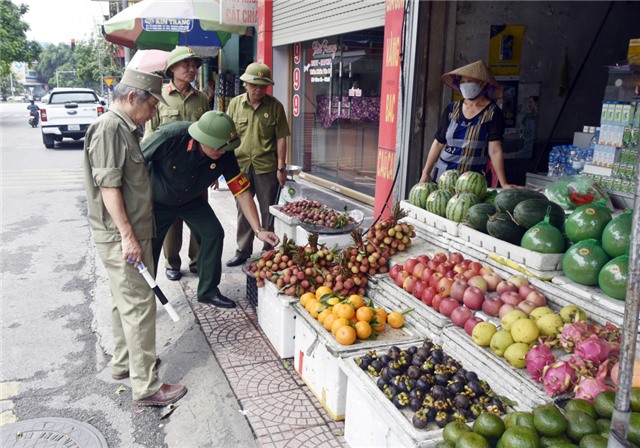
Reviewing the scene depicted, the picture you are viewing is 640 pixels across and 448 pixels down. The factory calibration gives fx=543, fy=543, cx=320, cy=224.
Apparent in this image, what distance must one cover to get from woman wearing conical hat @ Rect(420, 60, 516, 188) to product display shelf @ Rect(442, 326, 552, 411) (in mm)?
1944

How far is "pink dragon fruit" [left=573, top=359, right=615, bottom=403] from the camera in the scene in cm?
249

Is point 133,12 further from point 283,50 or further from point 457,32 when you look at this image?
point 457,32

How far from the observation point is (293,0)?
9.20 m

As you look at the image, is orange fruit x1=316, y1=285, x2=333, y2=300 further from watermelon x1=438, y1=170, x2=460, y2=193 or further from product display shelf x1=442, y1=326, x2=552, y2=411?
watermelon x1=438, y1=170, x2=460, y2=193

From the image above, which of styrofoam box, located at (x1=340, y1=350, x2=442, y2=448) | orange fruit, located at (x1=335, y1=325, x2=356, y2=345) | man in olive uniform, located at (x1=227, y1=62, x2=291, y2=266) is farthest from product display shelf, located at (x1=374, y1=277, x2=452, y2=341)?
man in olive uniform, located at (x1=227, y1=62, x2=291, y2=266)

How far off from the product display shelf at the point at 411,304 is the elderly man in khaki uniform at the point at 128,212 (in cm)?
169

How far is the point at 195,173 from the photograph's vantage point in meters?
4.54

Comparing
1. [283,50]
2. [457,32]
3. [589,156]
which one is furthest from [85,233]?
[589,156]

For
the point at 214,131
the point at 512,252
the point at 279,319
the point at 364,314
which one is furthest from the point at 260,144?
the point at 512,252

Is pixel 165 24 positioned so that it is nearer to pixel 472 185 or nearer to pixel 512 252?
pixel 472 185

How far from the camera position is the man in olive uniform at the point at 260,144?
6.32 metres

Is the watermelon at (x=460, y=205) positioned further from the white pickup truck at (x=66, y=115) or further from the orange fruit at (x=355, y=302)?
the white pickup truck at (x=66, y=115)

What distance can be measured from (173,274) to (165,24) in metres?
5.97

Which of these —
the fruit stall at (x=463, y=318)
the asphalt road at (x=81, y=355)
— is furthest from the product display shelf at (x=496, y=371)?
the asphalt road at (x=81, y=355)
